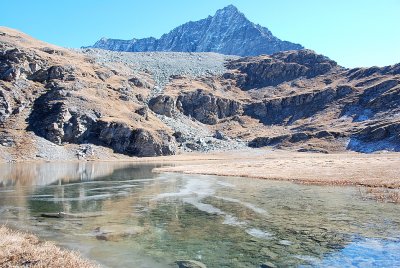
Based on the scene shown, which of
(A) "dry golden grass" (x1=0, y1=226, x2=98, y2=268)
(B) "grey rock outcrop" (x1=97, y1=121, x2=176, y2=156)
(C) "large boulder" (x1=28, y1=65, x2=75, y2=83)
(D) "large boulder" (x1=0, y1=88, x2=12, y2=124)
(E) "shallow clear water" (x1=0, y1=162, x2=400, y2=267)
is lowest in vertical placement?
(E) "shallow clear water" (x1=0, y1=162, x2=400, y2=267)

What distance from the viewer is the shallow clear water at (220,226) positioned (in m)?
21.0

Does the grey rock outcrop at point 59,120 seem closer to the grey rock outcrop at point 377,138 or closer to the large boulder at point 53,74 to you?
the large boulder at point 53,74

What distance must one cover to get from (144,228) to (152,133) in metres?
143

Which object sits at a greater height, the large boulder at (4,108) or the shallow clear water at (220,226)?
the large boulder at (4,108)

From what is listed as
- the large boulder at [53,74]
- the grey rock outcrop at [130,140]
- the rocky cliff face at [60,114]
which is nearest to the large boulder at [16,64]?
the rocky cliff face at [60,114]

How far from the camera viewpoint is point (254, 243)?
78.1ft

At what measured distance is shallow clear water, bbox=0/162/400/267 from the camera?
21000 mm

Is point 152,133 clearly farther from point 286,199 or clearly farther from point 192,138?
point 286,199

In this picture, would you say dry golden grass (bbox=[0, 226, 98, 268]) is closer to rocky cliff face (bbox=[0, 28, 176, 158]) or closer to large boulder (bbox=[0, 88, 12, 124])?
rocky cliff face (bbox=[0, 28, 176, 158])

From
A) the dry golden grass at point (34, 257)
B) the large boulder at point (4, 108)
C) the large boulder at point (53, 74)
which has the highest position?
the large boulder at point (53, 74)

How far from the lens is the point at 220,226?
29422mm

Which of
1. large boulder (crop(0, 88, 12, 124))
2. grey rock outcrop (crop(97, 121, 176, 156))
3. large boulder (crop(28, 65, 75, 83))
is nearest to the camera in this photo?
large boulder (crop(0, 88, 12, 124))

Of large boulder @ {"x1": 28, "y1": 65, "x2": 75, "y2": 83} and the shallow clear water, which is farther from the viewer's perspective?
large boulder @ {"x1": 28, "y1": 65, "x2": 75, "y2": 83}

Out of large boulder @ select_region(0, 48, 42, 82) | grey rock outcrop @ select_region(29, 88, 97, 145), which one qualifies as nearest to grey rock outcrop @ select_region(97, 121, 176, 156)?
grey rock outcrop @ select_region(29, 88, 97, 145)
